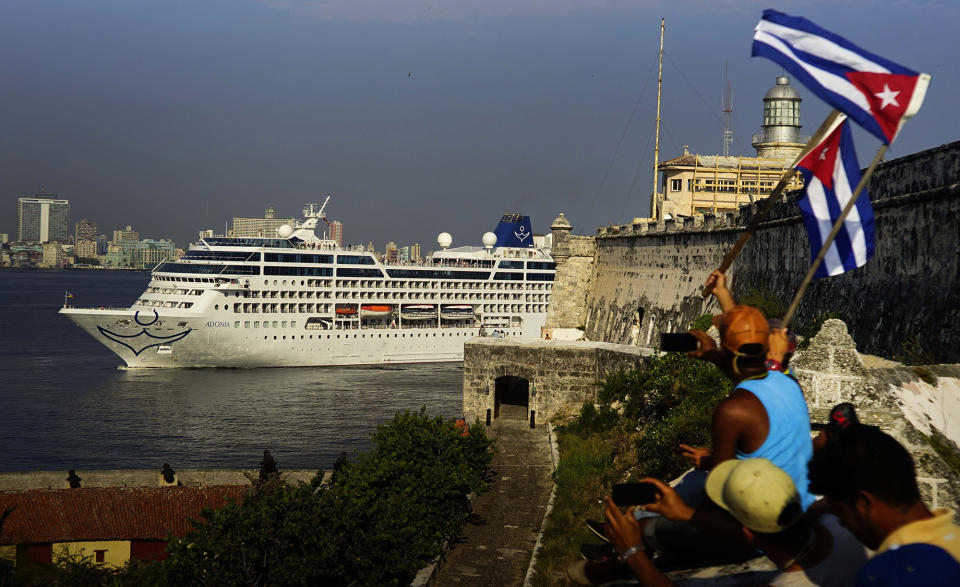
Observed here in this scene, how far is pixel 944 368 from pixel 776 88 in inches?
1351

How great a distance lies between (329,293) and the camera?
5269cm

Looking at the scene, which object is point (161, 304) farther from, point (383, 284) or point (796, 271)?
point (796, 271)

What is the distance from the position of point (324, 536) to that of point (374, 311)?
43266 mm

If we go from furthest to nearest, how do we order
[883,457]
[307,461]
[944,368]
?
[307,461] < [944,368] < [883,457]

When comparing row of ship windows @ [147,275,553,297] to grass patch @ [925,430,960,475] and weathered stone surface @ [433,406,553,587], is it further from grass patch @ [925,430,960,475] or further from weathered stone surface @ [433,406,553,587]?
grass patch @ [925,430,960,475]

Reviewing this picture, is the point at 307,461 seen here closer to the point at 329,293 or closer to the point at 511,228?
the point at 329,293

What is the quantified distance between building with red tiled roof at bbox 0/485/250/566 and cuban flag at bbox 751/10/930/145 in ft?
49.0

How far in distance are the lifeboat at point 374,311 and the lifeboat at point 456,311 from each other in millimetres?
4082

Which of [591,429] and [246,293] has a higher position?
[246,293]

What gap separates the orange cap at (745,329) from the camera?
11.2ft

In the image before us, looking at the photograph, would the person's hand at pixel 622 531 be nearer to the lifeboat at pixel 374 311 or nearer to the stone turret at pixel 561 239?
the stone turret at pixel 561 239

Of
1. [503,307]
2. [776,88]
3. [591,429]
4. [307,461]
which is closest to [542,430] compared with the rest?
[591,429]

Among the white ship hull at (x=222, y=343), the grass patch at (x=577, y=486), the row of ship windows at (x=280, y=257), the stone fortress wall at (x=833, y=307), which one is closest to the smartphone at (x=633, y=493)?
the stone fortress wall at (x=833, y=307)

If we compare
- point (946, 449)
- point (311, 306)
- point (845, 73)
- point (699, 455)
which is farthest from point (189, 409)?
point (699, 455)
